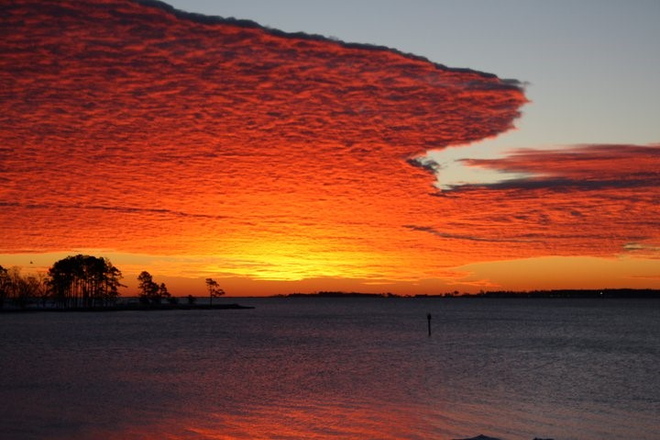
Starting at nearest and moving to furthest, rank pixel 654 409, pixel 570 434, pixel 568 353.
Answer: pixel 570 434 < pixel 654 409 < pixel 568 353

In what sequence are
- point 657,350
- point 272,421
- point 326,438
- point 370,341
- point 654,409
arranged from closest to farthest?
point 326,438 → point 272,421 → point 654,409 → point 657,350 → point 370,341

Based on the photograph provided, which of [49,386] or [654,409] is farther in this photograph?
[49,386]

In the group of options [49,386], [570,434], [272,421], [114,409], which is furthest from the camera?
[49,386]

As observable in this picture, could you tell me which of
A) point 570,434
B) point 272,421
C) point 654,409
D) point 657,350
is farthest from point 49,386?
point 657,350

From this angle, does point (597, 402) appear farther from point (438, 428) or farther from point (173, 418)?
point (173, 418)

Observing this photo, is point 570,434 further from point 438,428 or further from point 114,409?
point 114,409

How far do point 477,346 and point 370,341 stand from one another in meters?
17.1

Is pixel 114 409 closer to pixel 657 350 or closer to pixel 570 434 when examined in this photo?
pixel 570 434

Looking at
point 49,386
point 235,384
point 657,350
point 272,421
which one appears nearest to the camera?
point 272,421

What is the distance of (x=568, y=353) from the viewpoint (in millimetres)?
85750

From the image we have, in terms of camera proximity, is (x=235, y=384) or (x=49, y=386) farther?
(x=235, y=384)

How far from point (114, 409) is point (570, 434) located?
78.4 ft

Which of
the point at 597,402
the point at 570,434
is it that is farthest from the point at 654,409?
the point at 570,434

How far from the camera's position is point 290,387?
50.0 m
